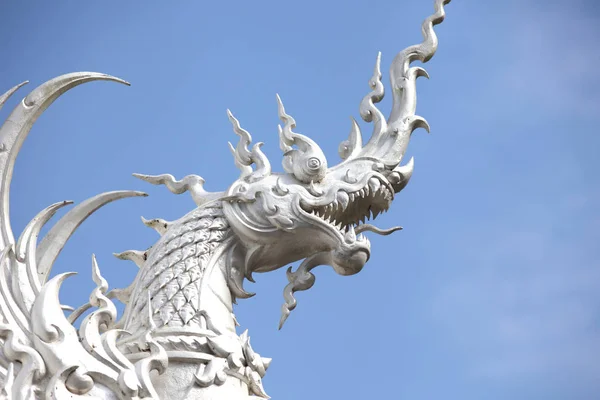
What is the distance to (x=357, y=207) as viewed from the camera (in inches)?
382

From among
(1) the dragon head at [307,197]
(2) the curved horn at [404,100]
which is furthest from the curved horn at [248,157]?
(2) the curved horn at [404,100]

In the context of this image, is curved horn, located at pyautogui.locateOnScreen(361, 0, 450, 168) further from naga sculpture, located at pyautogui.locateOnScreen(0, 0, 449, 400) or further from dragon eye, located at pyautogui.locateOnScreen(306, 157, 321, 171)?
dragon eye, located at pyautogui.locateOnScreen(306, 157, 321, 171)

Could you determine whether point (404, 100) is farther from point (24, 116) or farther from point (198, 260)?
Result: point (24, 116)

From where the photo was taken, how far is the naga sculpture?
7961 millimetres

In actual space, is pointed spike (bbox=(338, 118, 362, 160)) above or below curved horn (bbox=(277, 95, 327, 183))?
above

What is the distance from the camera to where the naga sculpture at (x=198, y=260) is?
796cm

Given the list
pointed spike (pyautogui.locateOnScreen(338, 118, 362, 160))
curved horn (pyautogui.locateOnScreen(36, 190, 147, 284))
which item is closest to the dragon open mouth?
pointed spike (pyautogui.locateOnScreen(338, 118, 362, 160))

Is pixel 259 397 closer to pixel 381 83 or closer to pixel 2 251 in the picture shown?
pixel 2 251

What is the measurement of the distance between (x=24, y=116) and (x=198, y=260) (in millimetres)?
1536

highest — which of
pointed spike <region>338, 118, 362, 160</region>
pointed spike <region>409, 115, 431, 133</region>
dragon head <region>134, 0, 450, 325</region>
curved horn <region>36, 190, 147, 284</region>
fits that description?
pointed spike <region>409, 115, 431, 133</region>

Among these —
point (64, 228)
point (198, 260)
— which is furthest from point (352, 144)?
point (64, 228)

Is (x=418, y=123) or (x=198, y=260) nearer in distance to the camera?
(x=198, y=260)

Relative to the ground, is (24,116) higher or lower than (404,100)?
lower

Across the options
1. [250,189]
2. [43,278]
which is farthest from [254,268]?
[43,278]
